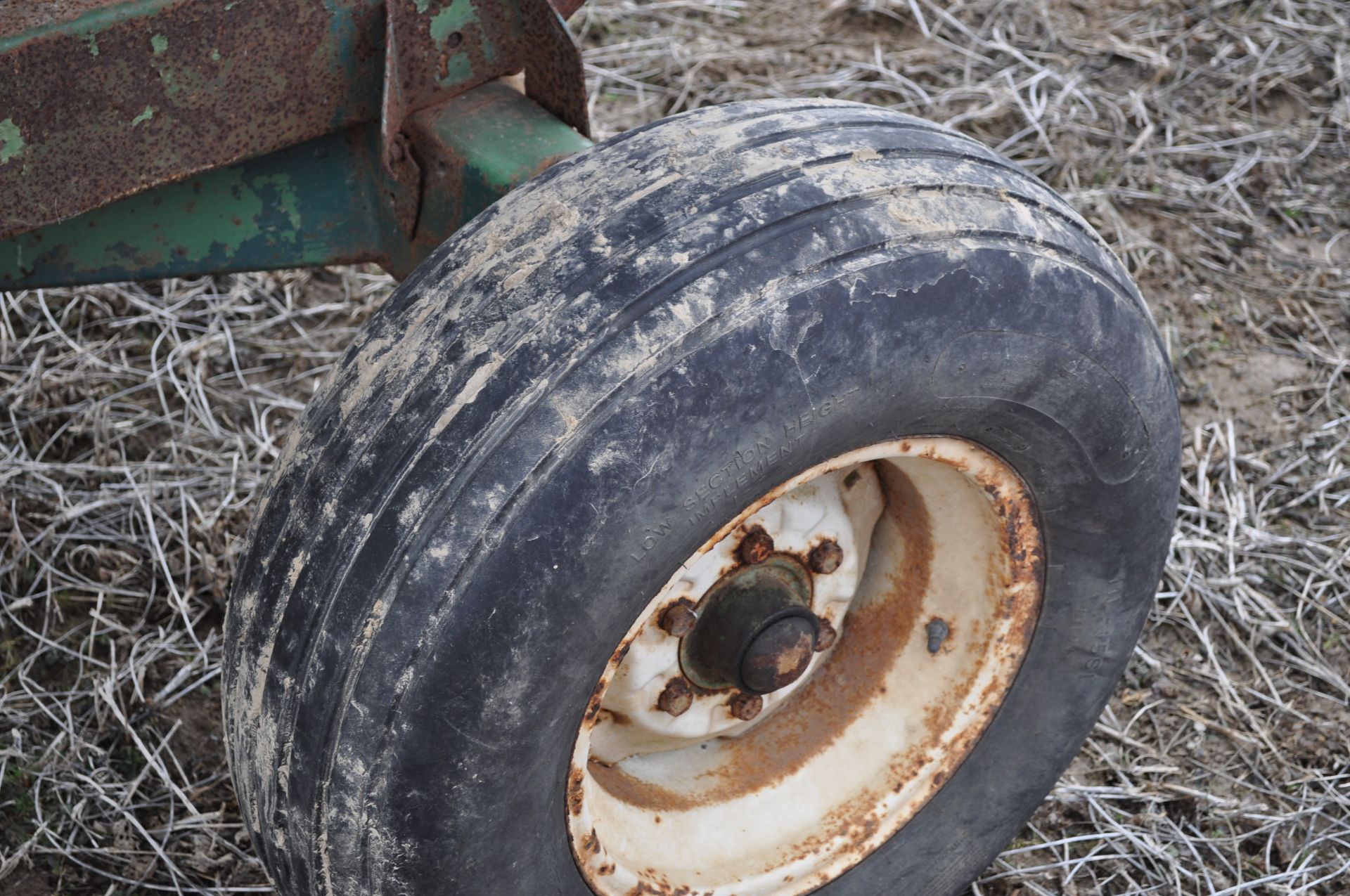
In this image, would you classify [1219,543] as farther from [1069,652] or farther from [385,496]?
[385,496]

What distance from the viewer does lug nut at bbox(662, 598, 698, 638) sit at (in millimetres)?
1579

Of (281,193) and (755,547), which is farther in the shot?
(281,193)

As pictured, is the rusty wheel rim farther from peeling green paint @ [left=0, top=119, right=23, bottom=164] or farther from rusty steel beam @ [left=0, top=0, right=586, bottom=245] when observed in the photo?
peeling green paint @ [left=0, top=119, right=23, bottom=164]

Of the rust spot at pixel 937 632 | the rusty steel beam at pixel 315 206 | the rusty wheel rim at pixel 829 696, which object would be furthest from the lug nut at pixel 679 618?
the rusty steel beam at pixel 315 206

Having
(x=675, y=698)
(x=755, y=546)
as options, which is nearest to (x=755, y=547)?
(x=755, y=546)

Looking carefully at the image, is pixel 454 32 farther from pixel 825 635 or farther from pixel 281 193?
pixel 825 635

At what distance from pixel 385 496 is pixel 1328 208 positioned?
307 cm

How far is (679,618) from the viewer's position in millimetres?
1579

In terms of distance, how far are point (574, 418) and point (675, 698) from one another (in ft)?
1.81

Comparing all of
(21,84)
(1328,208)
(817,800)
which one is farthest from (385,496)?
(1328,208)

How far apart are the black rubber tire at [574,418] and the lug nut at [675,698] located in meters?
0.24

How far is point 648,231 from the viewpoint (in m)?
1.33

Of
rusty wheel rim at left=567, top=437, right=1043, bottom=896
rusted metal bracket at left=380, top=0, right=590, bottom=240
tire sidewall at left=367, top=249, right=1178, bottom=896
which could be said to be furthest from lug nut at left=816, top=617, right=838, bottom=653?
rusted metal bracket at left=380, top=0, right=590, bottom=240

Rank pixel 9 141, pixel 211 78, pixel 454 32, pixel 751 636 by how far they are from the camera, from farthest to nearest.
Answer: pixel 454 32, pixel 751 636, pixel 211 78, pixel 9 141
